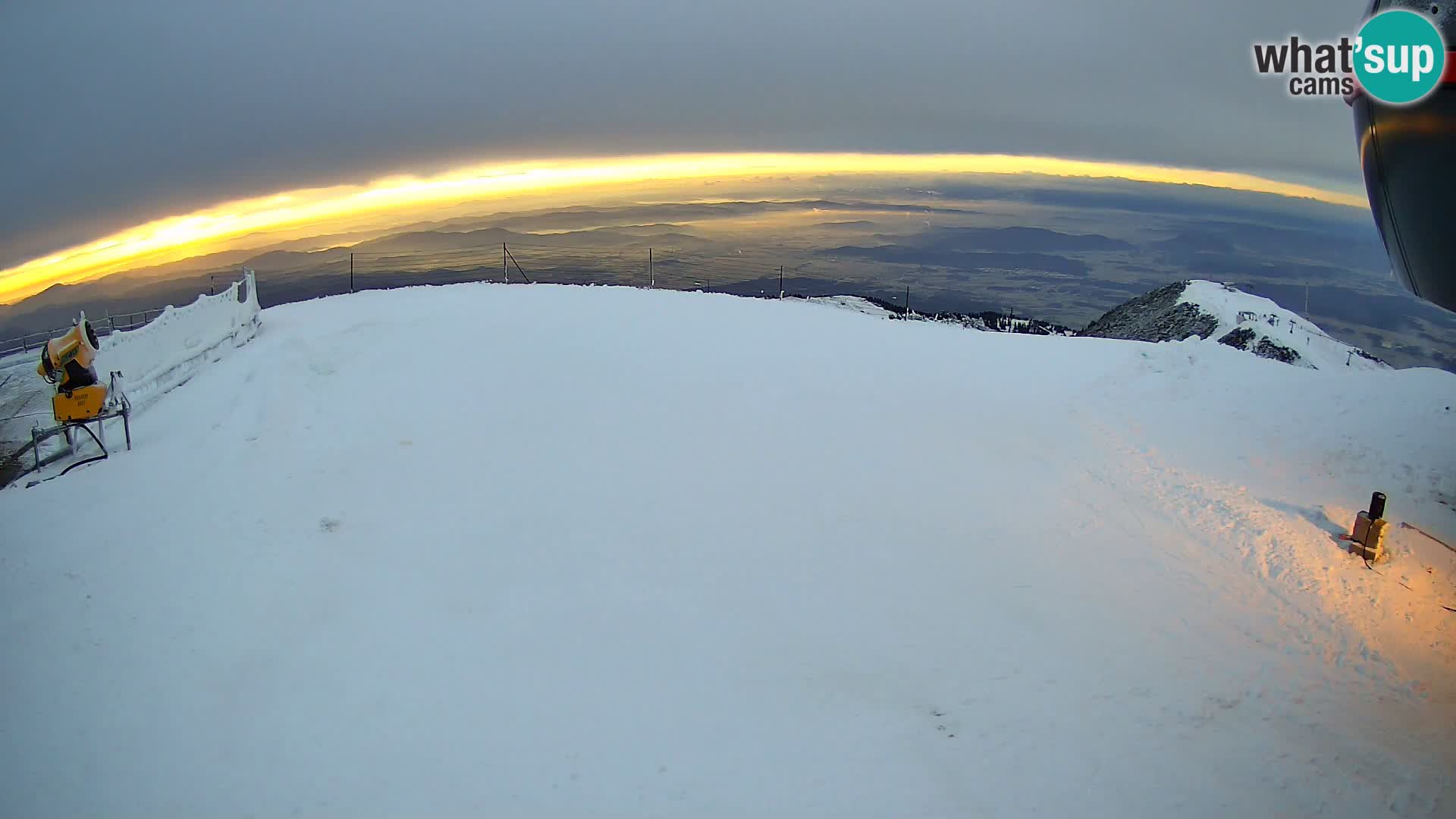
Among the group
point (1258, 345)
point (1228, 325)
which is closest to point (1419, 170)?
point (1258, 345)

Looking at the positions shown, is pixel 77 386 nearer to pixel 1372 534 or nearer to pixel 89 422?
pixel 89 422

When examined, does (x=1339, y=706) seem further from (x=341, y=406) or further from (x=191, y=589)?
(x=341, y=406)

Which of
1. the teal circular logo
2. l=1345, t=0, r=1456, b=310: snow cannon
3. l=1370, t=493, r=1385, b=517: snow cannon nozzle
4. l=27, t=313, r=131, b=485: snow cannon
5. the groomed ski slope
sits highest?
the teal circular logo

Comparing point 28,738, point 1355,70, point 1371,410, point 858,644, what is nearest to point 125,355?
point 28,738

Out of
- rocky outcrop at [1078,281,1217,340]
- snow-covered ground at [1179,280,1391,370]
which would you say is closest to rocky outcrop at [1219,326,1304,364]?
snow-covered ground at [1179,280,1391,370]

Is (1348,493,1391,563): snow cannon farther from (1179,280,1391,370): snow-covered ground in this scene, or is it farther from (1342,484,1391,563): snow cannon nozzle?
(1179,280,1391,370): snow-covered ground

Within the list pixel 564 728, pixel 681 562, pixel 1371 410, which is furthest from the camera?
pixel 1371 410
